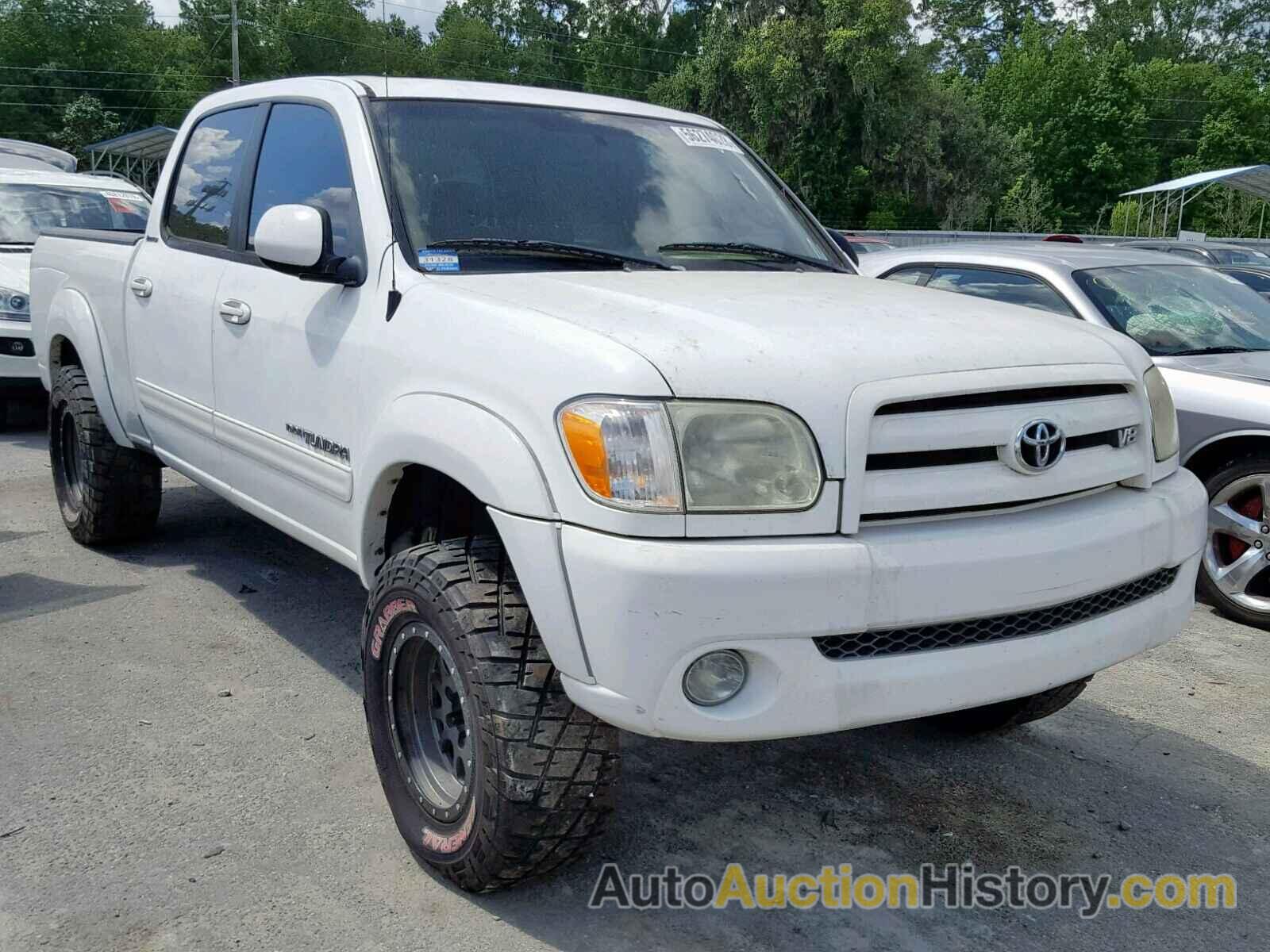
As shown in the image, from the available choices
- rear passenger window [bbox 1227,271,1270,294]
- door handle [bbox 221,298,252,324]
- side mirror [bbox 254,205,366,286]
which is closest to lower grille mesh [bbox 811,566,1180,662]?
side mirror [bbox 254,205,366,286]

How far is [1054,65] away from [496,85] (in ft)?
220

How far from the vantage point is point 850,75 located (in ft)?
140

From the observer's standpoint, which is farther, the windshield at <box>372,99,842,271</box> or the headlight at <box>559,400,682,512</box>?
the windshield at <box>372,99,842,271</box>

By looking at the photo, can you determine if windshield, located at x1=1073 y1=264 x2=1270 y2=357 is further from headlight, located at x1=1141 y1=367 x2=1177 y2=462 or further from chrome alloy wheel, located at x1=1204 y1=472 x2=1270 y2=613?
headlight, located at x1=1141 y1=367 x2=1177 y2=462

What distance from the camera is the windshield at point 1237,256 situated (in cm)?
1337

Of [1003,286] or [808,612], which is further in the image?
[1003,286]

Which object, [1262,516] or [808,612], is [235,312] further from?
[1262,516]

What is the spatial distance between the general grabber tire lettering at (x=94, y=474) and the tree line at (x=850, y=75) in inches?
1169

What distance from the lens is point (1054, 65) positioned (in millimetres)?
63750

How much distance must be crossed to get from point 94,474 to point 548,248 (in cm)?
289

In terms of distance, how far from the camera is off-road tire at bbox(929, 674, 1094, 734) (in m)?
3.54

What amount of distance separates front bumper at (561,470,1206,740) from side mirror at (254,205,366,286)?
1292 mm

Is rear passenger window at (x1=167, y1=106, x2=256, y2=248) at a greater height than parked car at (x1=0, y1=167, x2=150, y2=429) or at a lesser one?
greater

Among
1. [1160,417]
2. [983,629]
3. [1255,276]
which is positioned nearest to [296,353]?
[983,629]
